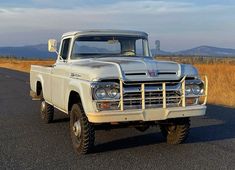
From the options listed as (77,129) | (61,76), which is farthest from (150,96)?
(61,76)

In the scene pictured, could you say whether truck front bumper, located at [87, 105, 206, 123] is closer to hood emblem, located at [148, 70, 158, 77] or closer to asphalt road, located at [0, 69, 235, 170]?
hood emblem, located at [148, 70, 158, 77]

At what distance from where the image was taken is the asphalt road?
240 inches

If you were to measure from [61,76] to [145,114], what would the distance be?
7.12ft

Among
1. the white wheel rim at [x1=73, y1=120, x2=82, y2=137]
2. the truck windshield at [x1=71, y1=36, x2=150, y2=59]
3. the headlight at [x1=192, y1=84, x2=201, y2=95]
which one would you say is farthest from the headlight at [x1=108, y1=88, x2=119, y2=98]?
the truck windshield at [x1=71, y1=36, x2=150, y2=59]

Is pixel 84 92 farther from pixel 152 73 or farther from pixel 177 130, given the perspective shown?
pixel 177 130

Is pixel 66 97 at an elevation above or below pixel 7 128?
above

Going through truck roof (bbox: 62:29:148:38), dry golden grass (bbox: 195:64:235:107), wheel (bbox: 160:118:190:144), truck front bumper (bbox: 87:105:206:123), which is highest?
truck roof (bbox: 62:29:148:38)

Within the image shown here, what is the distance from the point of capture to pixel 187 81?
264 inches

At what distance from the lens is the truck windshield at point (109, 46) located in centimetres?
823

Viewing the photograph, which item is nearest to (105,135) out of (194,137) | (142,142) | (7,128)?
(142,142)

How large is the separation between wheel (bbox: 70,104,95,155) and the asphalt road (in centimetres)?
14

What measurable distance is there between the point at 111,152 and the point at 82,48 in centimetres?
230

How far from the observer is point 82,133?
6.64 m

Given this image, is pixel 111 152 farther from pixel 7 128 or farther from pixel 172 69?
pixel 7 128
